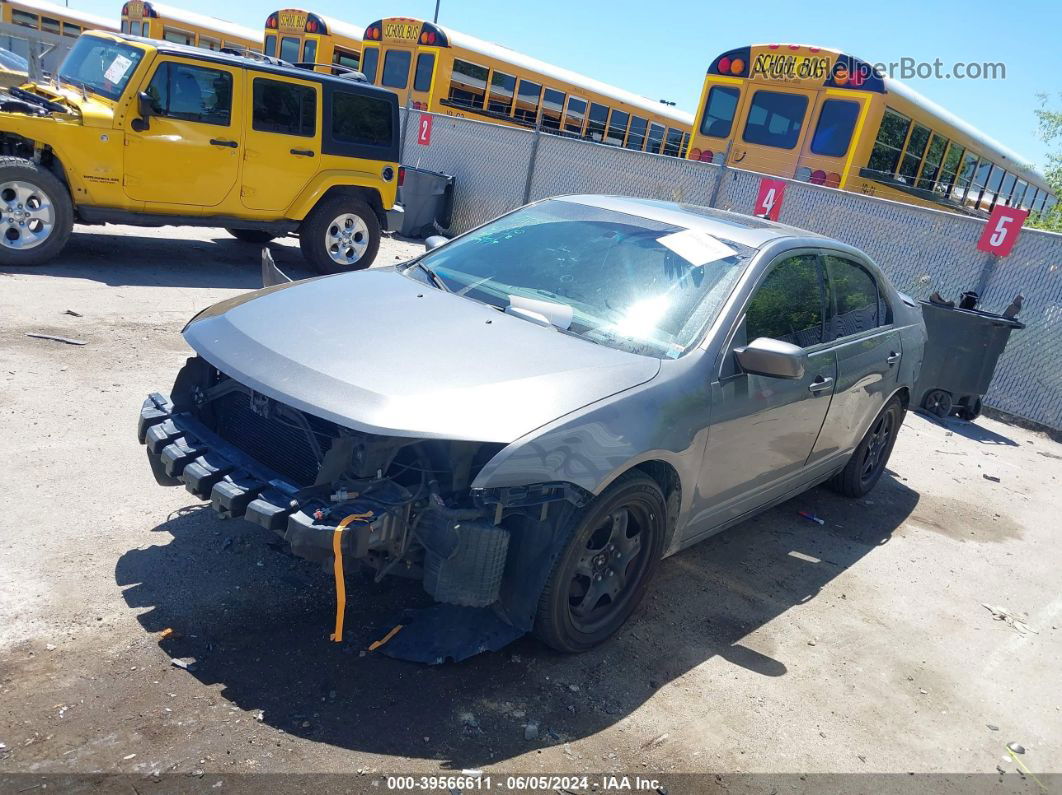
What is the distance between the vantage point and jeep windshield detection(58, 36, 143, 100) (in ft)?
26.1

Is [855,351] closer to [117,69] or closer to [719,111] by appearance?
[117,69]

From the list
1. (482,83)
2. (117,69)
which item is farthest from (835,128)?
(117,69)

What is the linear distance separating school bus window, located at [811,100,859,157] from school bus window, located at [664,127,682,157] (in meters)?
8.18

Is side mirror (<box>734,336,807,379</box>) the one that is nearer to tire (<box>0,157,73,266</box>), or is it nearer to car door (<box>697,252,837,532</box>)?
car door (<box>697,252,837,532</box>)


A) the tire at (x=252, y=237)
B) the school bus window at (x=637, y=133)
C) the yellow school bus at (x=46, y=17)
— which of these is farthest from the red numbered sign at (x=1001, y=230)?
the yellow school bus at (x=46, y=17)

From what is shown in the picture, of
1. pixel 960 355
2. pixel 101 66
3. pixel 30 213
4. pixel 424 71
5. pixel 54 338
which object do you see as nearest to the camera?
pixel 54 338

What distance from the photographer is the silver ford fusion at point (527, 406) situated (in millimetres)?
2908

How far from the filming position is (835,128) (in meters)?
12.7

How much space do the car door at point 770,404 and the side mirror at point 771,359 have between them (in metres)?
0.08

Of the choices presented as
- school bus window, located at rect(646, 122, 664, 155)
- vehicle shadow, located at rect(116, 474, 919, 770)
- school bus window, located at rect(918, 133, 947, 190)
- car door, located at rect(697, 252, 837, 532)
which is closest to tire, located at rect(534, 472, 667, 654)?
vehicle shadow, located at rect(116, 474, 919, 770)

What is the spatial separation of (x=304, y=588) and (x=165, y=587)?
54 cm

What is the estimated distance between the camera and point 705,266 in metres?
3.98

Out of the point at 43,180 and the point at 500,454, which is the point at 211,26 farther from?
the point at 500,454

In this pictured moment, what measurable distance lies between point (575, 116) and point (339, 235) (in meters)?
10.0
